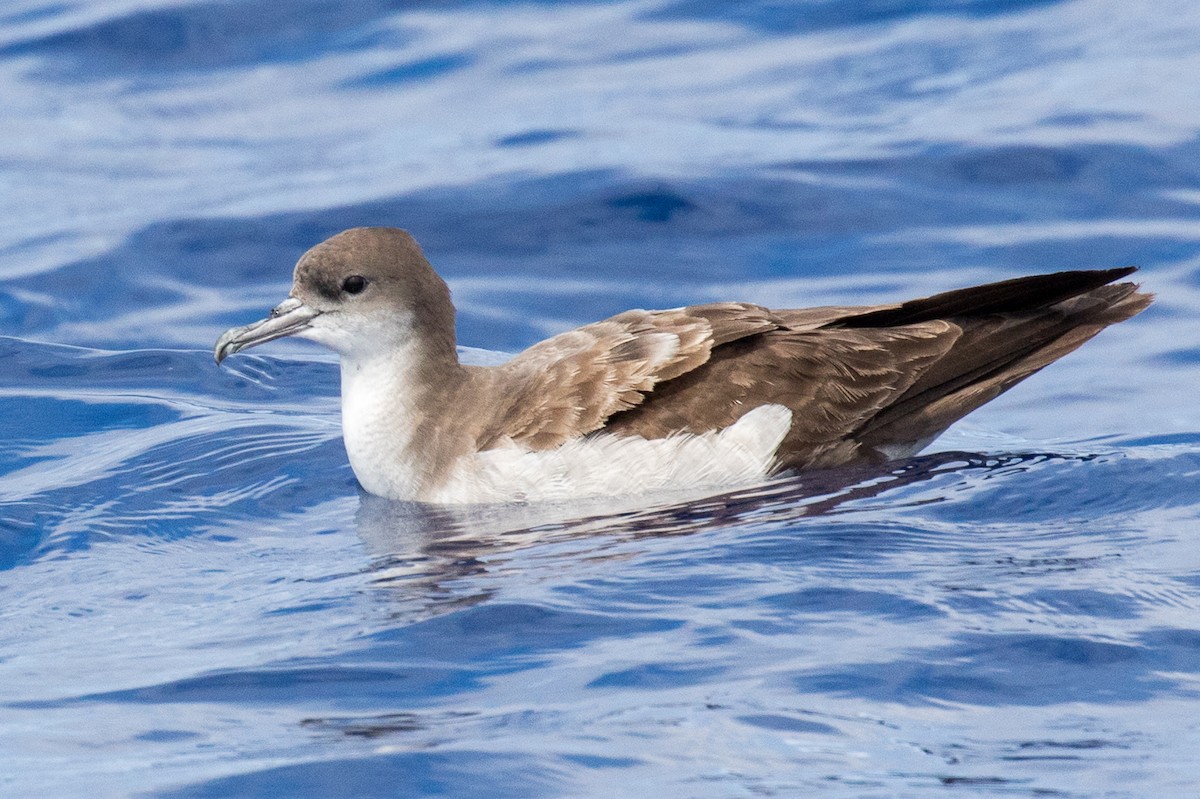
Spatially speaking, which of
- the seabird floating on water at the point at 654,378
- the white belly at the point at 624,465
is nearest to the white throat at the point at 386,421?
the seabird floating on water at the point at 654,378

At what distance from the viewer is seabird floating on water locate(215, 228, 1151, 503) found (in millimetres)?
6770

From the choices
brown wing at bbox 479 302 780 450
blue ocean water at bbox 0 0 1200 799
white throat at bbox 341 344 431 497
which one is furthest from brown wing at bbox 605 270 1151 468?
white throat at bbox 341 344 431 497

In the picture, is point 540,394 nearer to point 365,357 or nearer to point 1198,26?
point 365,357

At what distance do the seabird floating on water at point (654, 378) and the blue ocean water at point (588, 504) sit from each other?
0.19 metres

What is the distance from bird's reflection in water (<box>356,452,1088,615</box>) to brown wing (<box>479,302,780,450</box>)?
302mm

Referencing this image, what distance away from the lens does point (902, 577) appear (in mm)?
5867

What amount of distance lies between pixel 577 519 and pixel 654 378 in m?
0.61

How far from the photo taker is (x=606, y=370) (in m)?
6.82

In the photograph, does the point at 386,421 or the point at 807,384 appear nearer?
the point at 807,384

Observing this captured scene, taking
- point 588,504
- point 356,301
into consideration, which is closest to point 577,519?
point 588,504

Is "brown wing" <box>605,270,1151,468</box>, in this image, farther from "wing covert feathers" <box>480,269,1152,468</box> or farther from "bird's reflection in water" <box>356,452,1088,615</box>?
"bird's reflection in water" <box>356,452,1088,615</box>

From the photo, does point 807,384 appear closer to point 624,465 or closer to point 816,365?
point 816,365

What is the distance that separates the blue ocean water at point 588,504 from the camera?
486 cm

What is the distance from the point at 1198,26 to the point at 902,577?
9.57 m
